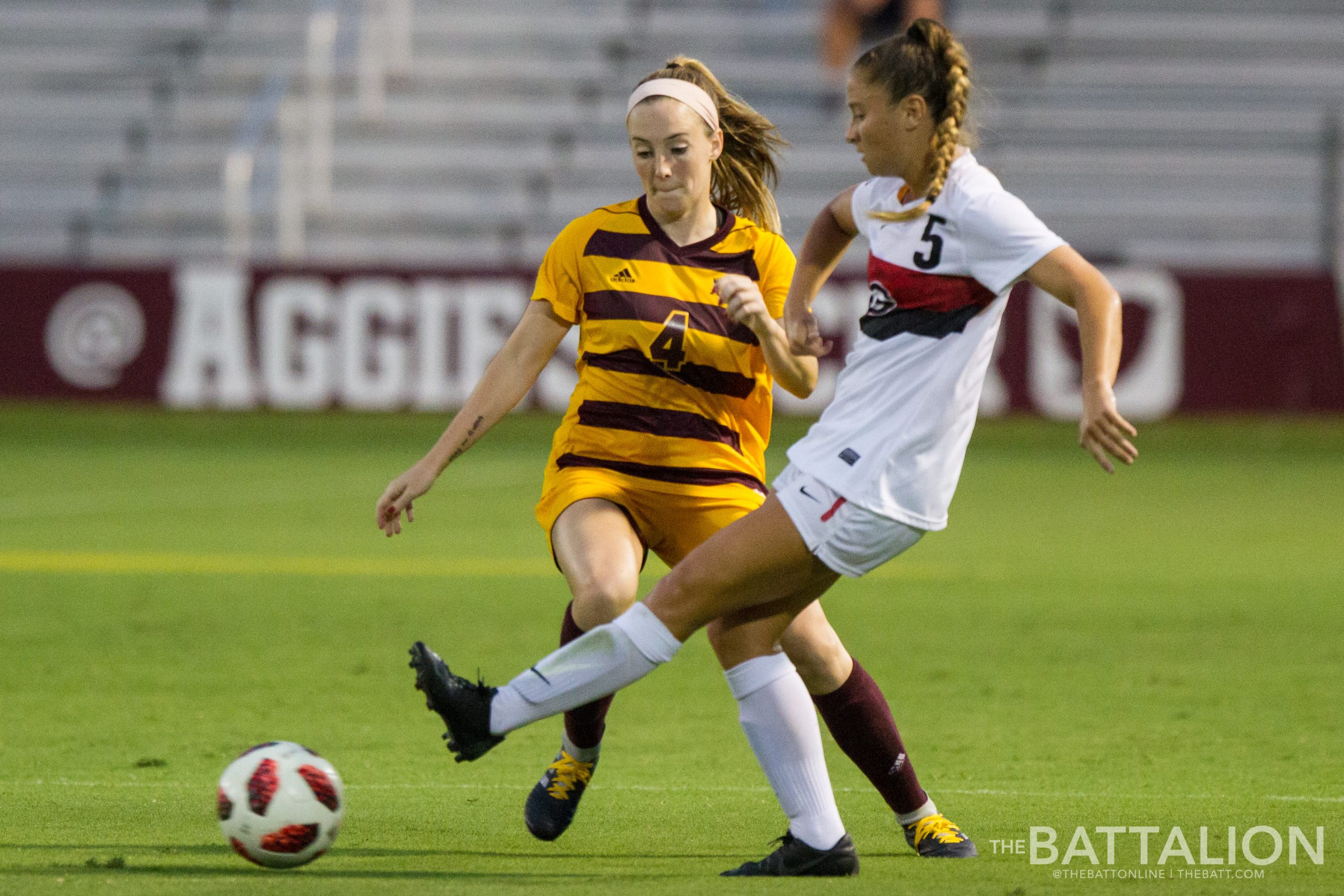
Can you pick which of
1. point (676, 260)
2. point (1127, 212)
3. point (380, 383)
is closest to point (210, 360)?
point (380, 383)

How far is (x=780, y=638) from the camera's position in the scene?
14.1 ft

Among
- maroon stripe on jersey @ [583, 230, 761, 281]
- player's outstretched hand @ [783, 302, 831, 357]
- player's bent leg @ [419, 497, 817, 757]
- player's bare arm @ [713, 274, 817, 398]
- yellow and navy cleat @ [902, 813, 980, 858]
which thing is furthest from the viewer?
maroon stripe on jersey @ [583, 230, 761, 281]

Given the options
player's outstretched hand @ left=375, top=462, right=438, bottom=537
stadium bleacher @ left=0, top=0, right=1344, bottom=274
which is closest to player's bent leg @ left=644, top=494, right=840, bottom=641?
player's outstretched hand @ left=375, top=462, right=438, bottom=537

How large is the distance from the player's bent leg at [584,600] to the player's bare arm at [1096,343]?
1211 mm

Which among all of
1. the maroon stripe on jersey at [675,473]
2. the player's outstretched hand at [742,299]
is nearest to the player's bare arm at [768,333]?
the player's outstretched hand at [742,299]

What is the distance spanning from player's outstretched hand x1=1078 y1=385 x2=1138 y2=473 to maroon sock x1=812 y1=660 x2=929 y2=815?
100 centimetres

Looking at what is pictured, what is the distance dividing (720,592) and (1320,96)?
18.2 meters

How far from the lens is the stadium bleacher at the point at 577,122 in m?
19.7

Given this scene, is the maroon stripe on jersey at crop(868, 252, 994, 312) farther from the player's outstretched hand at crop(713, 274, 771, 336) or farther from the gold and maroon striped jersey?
the gold and maroon striped jersey

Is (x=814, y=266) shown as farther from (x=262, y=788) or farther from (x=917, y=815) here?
(x=262, y=788)

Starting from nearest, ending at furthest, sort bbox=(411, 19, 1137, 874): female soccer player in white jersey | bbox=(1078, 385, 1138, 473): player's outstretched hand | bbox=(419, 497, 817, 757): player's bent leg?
bbox=(1078, 385, 1138, 473): player's outstretched hand → bbox=(411, 19, 1137, 874): female soccer player in white jersey → bbox=(419, 497, 817, 757): player's bent leg

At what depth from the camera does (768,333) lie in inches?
161

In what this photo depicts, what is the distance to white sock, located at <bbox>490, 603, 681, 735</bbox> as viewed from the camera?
12.9 ft

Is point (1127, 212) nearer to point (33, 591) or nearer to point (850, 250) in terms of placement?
point (850, 250)
